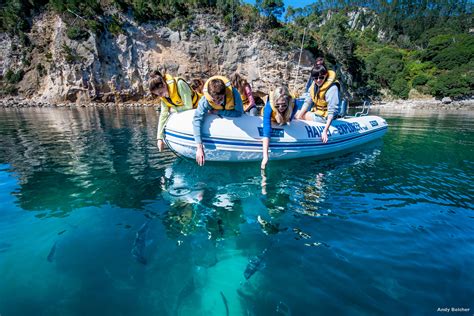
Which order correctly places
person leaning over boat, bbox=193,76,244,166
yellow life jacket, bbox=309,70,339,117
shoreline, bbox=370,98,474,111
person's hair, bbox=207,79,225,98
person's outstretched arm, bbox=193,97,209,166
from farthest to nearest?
shoreline, bbox=370,98,474,111
yellow life jacket, bbox=309,70,339,117
person's outstretched arm, bbox=193,97,209,166
person leaning over boat, bbox=193,76,244,166
person's hair, bbox=207,79,225,98

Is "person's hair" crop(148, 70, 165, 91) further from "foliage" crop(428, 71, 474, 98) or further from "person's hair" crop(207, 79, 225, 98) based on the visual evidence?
"foliage" crop(428, 71, 474, 98)

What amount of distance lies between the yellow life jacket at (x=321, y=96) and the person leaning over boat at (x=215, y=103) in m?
2.63

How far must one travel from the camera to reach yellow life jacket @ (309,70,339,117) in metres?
6.43

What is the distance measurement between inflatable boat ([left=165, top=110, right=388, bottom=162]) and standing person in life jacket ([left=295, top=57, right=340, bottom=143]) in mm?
426

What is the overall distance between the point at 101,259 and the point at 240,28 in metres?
37.9

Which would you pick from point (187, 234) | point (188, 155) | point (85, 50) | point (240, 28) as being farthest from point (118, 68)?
point (187, 234)

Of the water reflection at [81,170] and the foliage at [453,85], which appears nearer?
the water reflection at [81,170]

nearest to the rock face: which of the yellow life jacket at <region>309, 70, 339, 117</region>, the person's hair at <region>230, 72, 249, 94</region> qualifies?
the yellow life jacket at <region>309, 70, 339, 117</region>

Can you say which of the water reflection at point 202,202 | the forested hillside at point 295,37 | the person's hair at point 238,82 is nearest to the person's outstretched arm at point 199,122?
the water reflection at point 202,202

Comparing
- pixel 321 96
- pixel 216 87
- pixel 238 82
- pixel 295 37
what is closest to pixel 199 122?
pixel 216 87

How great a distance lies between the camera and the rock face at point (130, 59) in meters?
32.0

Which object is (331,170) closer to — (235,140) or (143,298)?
(235,140)

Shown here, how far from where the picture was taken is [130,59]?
3359cm

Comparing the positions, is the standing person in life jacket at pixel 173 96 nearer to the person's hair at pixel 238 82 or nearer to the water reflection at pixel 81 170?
the person's hair at pixel 238 82
